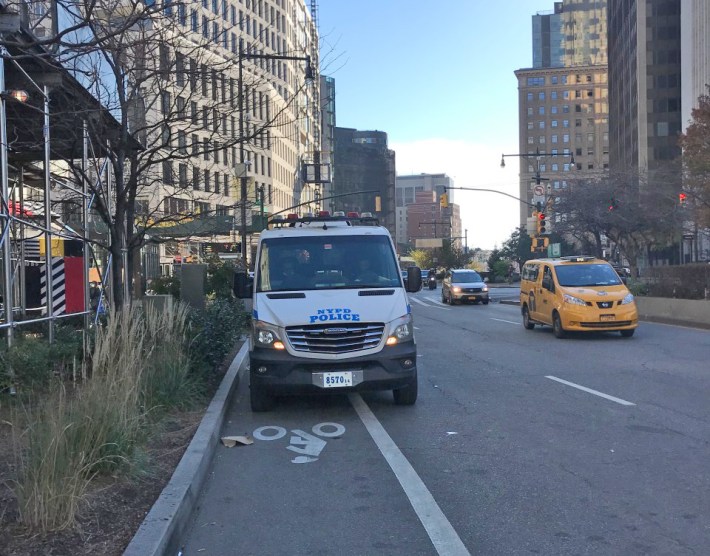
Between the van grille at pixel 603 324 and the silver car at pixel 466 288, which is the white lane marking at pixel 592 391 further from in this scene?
the silver car at pixel 466 288

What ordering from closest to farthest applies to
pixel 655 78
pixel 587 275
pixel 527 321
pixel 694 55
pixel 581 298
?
1. pixel 581 298
2. pixel 587 275
3. pixel 527 321
4. pixel 694 55
5. pixel 655 78

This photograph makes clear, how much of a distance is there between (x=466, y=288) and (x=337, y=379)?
27.3 metres

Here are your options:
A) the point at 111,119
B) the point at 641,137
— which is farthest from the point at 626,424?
the point at 641,137

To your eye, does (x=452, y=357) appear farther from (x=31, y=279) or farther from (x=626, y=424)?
(x=31, y=279)

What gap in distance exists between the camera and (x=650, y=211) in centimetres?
3656

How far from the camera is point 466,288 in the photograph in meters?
34.7

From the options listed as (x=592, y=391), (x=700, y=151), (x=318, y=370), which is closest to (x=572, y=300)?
(x=592, y=391)

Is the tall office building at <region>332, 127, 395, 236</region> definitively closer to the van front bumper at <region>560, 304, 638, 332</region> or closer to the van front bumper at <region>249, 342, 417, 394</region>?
the van front bumper at <region>560, 304, 638, 332</region>

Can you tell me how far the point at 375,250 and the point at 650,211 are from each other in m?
31.1

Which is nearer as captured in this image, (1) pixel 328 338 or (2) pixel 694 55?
(1) pixel 328 338

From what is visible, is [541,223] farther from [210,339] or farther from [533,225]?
[210,339]

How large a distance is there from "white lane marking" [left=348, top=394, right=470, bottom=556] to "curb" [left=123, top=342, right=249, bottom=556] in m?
1.65

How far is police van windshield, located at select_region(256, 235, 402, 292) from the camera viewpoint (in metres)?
9.12

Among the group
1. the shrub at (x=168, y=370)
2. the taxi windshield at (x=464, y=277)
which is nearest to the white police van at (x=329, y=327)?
the shrub at (x=168, y=370)
